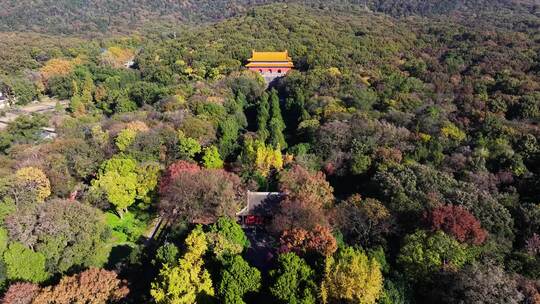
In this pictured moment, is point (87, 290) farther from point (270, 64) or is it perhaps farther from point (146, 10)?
point (146, 10)

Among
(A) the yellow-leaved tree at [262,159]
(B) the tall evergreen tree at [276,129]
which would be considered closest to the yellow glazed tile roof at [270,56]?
(B) the tall evergreen tree at [276,129]

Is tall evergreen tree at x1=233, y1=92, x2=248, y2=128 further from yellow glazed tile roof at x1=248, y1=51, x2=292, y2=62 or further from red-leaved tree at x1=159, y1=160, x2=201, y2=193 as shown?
red-leaved tree at x1=159, y1=160, x2=201, y2=193

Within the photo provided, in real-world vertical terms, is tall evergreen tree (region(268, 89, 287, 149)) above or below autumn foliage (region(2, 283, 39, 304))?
below

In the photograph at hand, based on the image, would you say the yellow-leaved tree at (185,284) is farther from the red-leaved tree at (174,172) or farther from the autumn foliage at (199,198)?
the red-leaved tree at (174,172)

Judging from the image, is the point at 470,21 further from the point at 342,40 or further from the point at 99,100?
the point at 99,100

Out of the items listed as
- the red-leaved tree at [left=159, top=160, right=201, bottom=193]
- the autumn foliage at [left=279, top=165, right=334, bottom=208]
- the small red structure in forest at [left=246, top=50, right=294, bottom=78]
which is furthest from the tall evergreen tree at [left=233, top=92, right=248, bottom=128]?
the autumn foliage at [left=279, top=165, right=334, bottom=208]

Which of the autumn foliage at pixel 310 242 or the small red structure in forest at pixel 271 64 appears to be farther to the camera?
the small red structure in forest at pixel 271 64

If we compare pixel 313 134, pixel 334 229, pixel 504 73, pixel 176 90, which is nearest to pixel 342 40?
pixel 504 73
